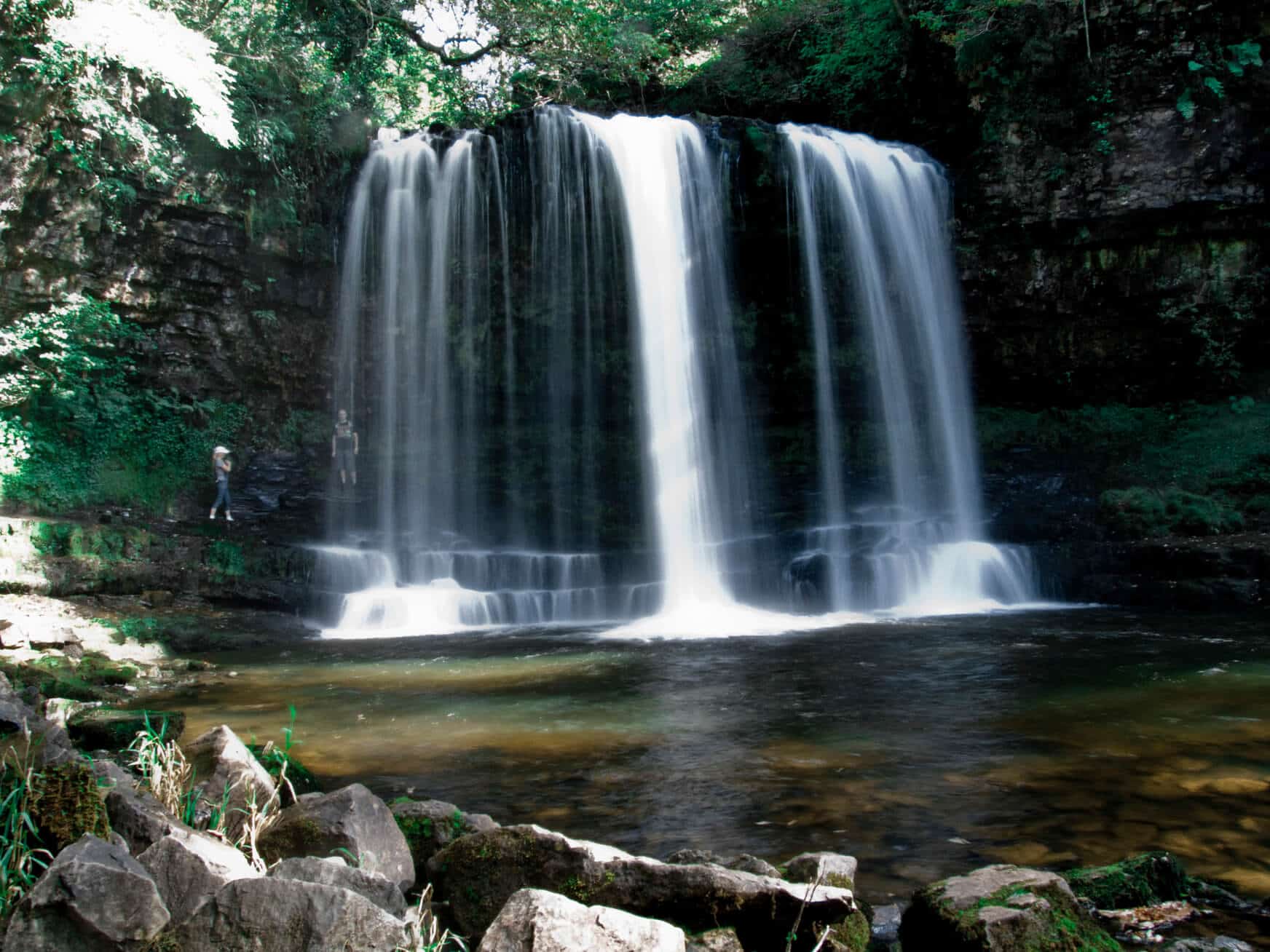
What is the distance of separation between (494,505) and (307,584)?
495 centimetres

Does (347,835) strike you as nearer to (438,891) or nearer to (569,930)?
(438,891)

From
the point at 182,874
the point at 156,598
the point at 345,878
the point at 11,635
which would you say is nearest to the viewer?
the point at 182,874

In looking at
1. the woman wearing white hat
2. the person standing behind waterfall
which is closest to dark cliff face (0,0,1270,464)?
the person standing behind waterfall

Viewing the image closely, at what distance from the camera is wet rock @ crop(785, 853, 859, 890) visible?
3344 millimetres

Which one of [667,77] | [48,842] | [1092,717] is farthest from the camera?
[667,77]

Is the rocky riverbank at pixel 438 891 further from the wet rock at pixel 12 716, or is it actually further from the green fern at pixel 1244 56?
the green fern at pixel 1244 56

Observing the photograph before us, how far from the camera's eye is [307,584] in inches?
582

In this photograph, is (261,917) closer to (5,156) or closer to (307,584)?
(307,584)

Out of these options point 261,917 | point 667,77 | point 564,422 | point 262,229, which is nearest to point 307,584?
point 564,422

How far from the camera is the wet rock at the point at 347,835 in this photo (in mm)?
3486

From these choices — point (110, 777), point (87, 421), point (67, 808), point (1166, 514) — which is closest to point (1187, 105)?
point (1166, 514)

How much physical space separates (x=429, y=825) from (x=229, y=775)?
95cm

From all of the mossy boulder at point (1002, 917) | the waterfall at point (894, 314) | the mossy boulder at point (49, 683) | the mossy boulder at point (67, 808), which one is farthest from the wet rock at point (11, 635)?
the waterfall at point (894, 314)

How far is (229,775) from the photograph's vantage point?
4.14m
